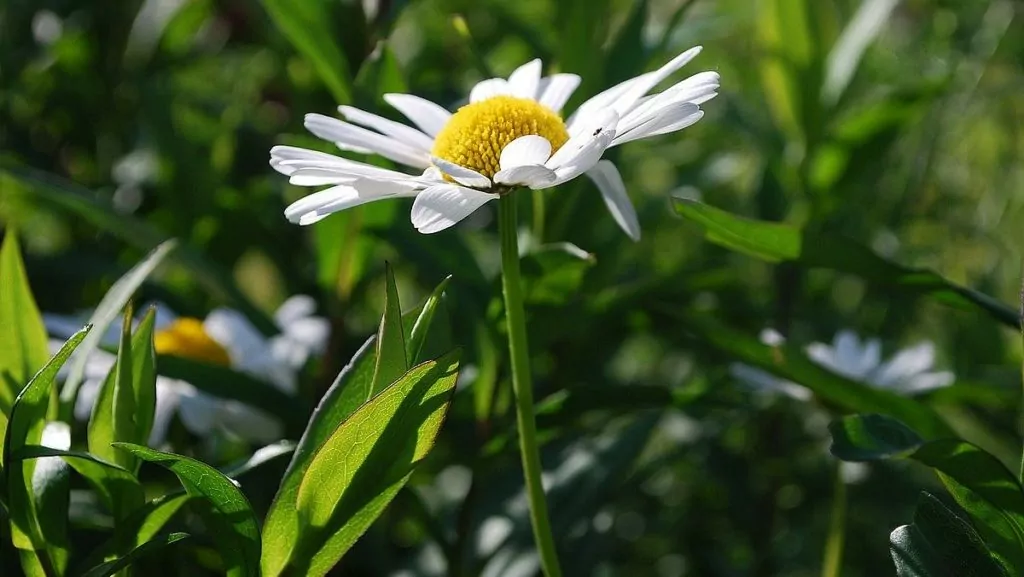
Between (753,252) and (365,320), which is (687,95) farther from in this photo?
(365,320)

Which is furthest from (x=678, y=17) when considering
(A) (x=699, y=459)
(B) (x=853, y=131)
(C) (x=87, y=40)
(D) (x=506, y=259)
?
(C) (x=87, y=40)

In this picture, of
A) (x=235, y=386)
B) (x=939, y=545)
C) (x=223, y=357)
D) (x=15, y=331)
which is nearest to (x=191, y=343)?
(x=223, y=357)

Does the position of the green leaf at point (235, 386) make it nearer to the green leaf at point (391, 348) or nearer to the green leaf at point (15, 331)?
the green leaf at point (15, 331)

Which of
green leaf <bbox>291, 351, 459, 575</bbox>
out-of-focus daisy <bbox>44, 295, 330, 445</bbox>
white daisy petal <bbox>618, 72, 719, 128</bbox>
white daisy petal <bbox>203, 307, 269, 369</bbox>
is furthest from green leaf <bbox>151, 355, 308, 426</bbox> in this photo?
white daisy petal <bbox>618, 72, 719, 128</bbox>

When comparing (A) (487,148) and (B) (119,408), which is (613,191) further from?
(B) (119,408)

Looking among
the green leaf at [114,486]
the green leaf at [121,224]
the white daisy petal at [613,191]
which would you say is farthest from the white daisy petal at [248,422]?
the white daisy petal at [613,191]
